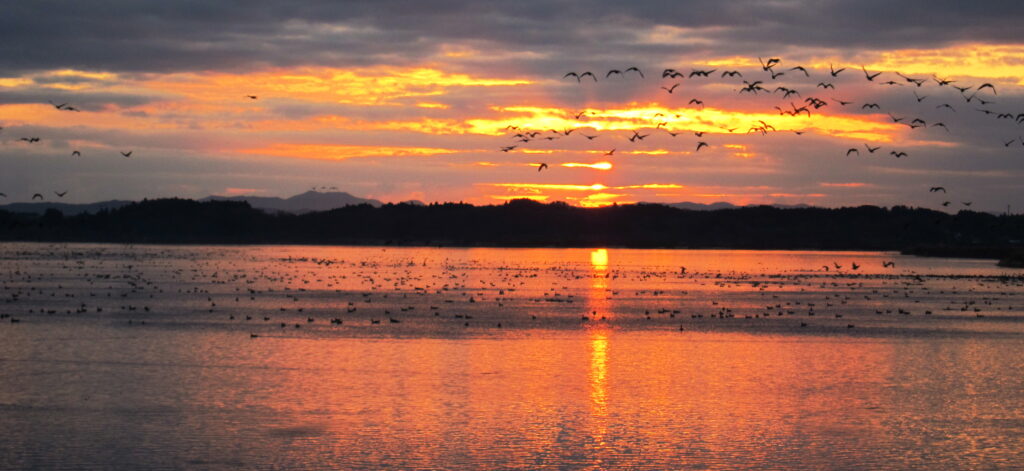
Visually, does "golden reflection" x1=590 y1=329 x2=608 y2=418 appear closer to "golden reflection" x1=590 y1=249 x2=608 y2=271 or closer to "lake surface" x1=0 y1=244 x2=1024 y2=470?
"lake surface" x1=0 y1=244 x2=1024 y2=470

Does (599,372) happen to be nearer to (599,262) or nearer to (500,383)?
(500,383)

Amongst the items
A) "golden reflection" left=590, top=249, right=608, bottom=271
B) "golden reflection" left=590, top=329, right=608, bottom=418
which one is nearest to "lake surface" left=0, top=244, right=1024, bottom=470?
"golden reflection" left=590, top=329, right=608, bottom=418

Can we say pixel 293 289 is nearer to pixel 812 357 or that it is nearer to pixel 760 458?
pixel 812 357

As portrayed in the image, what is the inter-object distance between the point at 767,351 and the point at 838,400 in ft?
31.6

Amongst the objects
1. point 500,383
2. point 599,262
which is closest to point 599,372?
point 500,383

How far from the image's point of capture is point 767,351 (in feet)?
117

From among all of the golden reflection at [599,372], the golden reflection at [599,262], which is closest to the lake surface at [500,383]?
the golden reflection at [599,372]

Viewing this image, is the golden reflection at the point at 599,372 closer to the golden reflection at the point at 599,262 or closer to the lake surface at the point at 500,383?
the lake surface at the point at 500,383

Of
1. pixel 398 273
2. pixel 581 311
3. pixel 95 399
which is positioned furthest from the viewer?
pixel 398 273

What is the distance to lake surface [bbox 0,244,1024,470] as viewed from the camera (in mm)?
19891

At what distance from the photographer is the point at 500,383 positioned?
2755 cm

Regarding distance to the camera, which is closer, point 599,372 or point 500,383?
point 500,383

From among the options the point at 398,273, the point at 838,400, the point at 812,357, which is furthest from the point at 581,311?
the point at 398,273

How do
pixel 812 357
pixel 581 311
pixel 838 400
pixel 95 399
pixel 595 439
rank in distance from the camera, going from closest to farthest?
pixel 595 439
pixel 95 399
pixel 838 400
pixel 812 357
pixel 581 311
